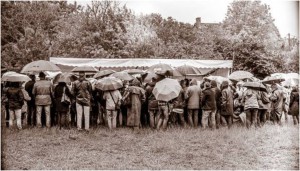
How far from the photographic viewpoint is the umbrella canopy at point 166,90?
11.2 meters

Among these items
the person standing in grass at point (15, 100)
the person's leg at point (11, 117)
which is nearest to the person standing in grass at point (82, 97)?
the person standing in grass at point (15, 100)

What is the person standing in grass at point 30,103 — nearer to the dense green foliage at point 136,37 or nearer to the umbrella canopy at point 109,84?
the umbrella canopy at point 109,84

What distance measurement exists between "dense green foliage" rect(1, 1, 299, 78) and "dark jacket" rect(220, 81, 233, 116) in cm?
645

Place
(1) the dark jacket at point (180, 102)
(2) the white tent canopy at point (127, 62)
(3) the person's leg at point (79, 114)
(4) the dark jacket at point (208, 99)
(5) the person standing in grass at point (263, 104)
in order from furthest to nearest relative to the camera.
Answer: (2) the white tent canopy at point (127, 62), (5) the person standing in grass at point (263, 104), (1) the dark jacket at point (180, 102), (4) the dark jacket at point (208, 99), (3) the person's leg at point (79, 114)

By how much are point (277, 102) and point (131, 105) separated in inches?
196

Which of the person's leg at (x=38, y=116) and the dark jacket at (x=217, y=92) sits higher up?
the dark jacket at (x=217, y=92)

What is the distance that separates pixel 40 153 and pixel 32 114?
11.5 ft

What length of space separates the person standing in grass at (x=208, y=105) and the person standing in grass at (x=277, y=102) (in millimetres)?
2347

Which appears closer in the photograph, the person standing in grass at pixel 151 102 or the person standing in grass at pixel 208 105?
the person standing in grass at pixel 151 102

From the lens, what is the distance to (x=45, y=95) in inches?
454

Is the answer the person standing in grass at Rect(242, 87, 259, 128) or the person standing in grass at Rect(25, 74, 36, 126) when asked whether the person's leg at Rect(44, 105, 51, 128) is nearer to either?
the person standing in grass at Rect(25, 74, 36, 126)

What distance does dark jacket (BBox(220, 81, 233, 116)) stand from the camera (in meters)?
12.0

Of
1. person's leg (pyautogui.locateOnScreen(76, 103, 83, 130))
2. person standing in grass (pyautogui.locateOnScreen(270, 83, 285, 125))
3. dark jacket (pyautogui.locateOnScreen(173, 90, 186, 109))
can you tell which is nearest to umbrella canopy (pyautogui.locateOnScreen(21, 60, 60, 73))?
person's leg (pyautogui.locateOnScreen(76, 103, 83, 130))

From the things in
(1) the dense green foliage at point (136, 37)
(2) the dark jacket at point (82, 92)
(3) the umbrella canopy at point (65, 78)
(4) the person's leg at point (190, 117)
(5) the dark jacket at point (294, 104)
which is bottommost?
(4) the person's leg at point (190, 117)
